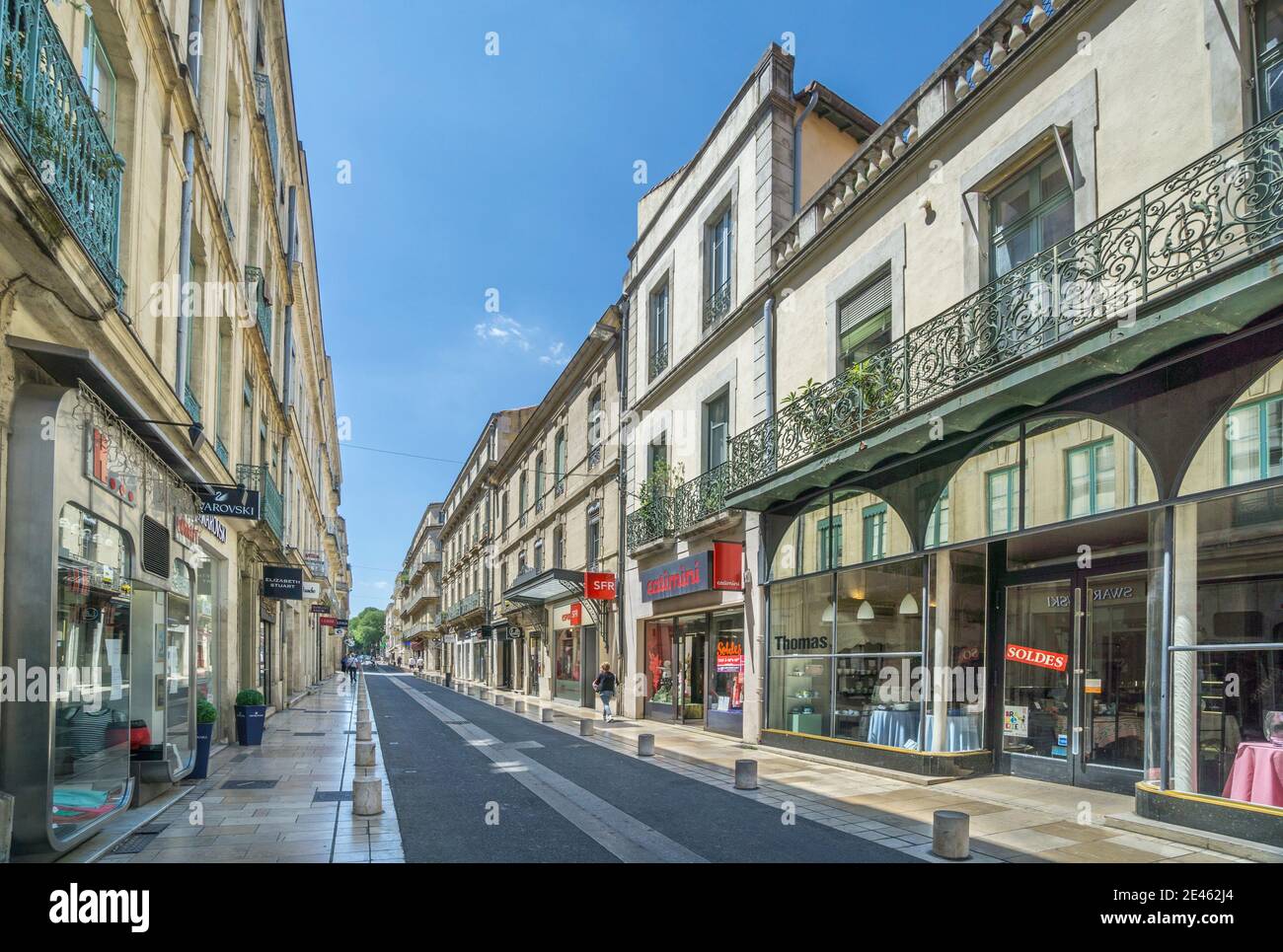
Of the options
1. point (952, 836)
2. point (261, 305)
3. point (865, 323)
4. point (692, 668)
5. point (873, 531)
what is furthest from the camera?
point (692, 668)

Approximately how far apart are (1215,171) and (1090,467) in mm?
2962

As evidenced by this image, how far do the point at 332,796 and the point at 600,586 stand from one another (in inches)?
504

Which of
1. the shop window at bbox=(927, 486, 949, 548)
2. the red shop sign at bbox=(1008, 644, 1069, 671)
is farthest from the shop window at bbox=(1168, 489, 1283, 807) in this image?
the shop window at bbox=(927, 486, 949, 548)

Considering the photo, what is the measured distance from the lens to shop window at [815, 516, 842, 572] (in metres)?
12.5

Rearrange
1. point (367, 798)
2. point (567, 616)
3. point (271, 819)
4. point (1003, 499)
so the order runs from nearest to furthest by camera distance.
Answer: point (271, 819) < point (367, 798) < point (1003, 499) < point (567, 616)

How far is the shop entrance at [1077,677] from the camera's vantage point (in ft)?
30.2

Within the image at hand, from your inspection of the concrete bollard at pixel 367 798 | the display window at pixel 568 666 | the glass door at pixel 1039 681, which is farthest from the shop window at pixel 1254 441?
the display window at pixel 568 666

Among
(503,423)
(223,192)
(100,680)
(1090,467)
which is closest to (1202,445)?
(1090,467)

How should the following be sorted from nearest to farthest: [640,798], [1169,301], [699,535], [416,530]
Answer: [1169,301], [640,798], [699,535], [416,530]

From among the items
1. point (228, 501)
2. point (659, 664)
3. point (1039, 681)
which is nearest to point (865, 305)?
point (1039, 681)

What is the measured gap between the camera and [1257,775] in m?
6.82

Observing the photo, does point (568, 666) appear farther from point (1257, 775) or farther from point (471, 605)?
point (1257, 775)

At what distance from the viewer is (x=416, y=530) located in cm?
9206
